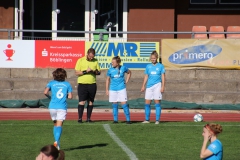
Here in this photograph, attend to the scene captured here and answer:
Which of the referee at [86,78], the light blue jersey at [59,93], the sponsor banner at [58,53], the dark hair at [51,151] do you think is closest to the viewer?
the dark hair at [51,151]

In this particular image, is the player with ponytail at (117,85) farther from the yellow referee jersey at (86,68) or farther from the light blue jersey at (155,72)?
the light blue jersey at (155,72)

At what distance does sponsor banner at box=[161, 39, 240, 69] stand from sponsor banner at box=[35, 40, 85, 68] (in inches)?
127

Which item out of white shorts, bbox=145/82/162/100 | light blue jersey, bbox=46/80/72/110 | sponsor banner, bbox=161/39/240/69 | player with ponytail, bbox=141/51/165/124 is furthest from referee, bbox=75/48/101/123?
sponsor banner, bbox=161/39/240/69

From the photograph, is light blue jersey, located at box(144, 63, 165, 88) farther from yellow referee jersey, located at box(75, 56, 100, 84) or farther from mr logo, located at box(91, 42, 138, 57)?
mr logo, located at box(91, 42, 138, 57)

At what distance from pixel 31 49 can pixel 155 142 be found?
1086 centimetres

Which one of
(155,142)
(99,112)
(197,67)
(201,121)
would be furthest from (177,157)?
(197,67)

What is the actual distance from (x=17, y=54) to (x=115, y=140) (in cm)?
1044

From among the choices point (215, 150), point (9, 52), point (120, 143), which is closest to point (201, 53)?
point (9, 52)

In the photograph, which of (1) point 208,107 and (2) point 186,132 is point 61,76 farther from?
(1) point 208,107

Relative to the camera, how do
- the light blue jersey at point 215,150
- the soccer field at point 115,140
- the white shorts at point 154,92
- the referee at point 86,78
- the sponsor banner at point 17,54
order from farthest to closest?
the sponsor banner at point 17,54, the white shorts at point 154,92, the referee at point 86,78, the soccer field at point 115,140, the light blue jersey at point 215,150

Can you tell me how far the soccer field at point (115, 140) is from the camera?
519 inches

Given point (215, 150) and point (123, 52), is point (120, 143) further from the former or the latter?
point (123, 52)

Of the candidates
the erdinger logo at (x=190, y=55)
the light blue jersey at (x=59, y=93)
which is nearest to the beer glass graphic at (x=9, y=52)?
the erdinger logo at (x=190, y=55)

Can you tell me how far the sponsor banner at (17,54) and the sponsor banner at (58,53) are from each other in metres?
0.23
